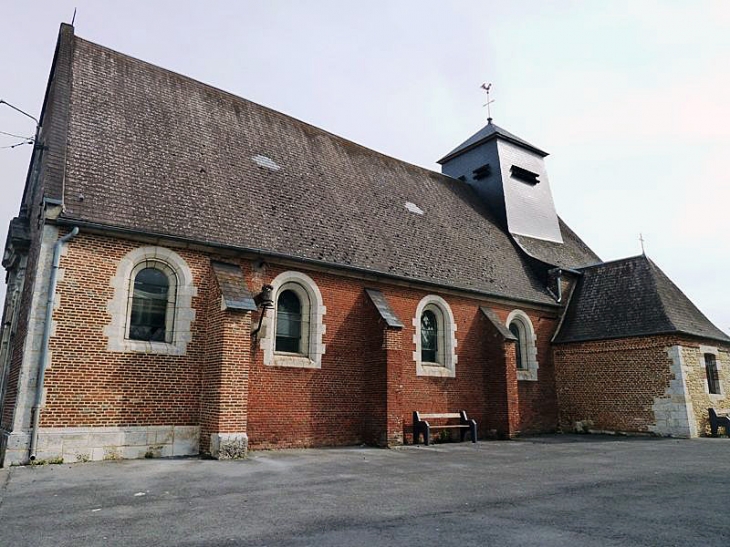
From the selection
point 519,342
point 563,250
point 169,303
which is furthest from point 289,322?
point 563,250

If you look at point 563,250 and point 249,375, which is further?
point 563,250

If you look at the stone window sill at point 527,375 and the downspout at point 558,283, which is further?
the downspout at point 558,283

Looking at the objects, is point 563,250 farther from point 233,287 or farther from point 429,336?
point 233,287

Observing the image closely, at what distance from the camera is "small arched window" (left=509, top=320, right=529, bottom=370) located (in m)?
17.5

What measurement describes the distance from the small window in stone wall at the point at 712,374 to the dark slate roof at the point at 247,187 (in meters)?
5.34

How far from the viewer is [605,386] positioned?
55.7ft

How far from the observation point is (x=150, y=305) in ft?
35.1

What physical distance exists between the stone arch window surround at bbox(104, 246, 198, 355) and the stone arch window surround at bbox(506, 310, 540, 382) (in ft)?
34.8

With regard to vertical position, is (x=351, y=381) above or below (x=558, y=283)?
below

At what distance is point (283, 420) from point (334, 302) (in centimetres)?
305

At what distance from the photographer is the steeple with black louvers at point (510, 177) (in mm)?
21828

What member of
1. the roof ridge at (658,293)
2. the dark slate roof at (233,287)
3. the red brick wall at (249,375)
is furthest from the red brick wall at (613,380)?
the dark slate roof at (233,287)

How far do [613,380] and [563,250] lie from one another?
7.21m

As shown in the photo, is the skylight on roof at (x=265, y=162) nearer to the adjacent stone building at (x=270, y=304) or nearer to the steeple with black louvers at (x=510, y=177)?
the adjacent stone building at (x=270, y=304)
